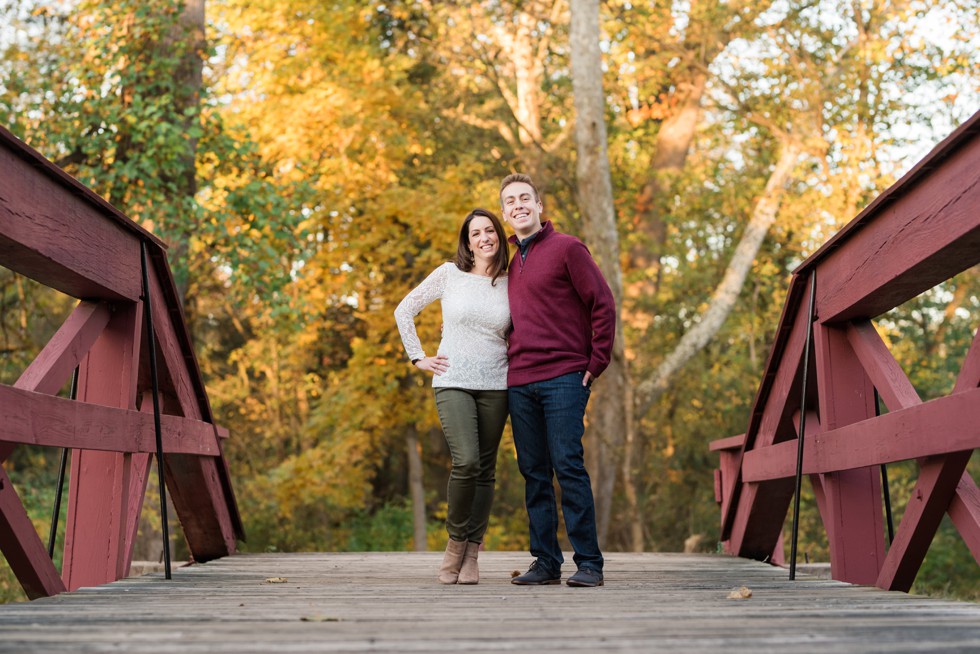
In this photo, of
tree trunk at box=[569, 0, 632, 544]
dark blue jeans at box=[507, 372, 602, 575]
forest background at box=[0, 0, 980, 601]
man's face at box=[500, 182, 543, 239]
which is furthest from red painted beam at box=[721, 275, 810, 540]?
tree trunk at box=[569, 0, 632, 544]

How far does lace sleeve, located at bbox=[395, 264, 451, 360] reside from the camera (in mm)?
4949

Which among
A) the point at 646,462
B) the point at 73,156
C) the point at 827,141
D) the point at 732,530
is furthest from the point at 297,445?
the point at 732,530

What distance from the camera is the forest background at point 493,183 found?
1247 centimetres

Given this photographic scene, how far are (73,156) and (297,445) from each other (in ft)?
27.9

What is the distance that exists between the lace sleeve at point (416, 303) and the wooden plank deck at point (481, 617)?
3.38ft

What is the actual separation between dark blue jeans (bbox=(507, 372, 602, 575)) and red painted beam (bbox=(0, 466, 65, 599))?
1837mm

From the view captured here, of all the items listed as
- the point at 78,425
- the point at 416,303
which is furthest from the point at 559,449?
the point at 78,425

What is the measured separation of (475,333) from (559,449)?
2.00ft

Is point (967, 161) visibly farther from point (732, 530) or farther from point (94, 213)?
point (732, 530)

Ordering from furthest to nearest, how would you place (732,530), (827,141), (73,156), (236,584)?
(827,141)
(73,156)
(732,530)
(236,584)

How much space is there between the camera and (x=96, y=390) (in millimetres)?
4637

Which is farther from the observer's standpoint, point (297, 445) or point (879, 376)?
point (297, 445)

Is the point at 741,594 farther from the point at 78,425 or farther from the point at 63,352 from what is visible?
the point at 63,352

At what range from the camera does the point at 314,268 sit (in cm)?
1565
